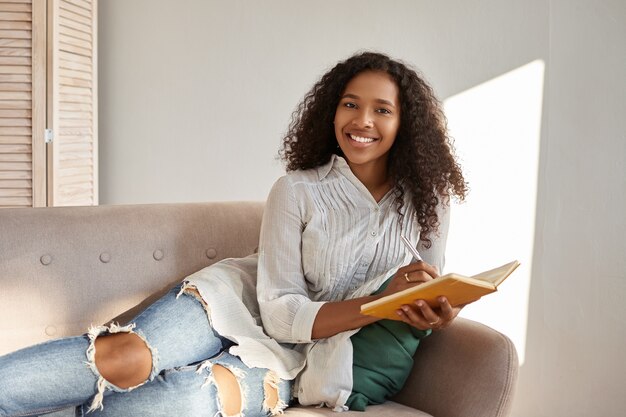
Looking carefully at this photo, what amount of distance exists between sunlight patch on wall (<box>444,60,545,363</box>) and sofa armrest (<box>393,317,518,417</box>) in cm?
115

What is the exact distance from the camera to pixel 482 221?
10.5 ft

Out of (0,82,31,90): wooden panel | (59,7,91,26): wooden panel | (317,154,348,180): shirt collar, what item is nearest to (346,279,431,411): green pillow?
(317,154,348,180): shirt collar

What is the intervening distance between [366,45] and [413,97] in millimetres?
1131

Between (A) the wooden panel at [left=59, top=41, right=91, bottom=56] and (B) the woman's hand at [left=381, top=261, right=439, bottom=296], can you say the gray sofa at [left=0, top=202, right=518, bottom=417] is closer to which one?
(B) the woman's hand at [left=381, top=261, right=439, bottom=296]

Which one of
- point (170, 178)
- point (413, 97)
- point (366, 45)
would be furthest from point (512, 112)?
point (170, 178)

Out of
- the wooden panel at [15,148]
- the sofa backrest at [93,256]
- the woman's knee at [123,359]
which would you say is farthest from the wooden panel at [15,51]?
the woman's knee at [123,359]

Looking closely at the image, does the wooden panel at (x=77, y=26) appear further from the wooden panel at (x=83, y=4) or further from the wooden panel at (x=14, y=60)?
the wooden panel at (x=14, y=60)

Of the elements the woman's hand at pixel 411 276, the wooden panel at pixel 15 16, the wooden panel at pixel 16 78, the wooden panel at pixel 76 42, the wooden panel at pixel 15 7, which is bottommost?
the woman's hand at pixel 411 276

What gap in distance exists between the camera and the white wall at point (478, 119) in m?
3.05

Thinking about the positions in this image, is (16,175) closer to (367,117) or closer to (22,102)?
(22,102)

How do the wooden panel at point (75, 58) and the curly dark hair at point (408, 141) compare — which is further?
the wooden panel at point (75, 58)

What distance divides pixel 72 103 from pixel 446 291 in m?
2.05

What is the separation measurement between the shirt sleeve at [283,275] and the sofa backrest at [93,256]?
0.27m

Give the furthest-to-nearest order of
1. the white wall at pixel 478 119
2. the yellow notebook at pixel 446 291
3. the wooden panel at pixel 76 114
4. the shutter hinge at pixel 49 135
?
the wooden panel at pixel 76 114 < the shutter hinge at pixel 49 135 < the white wall at pixel 478 119 < the yellow notebook at pixel 446 291
